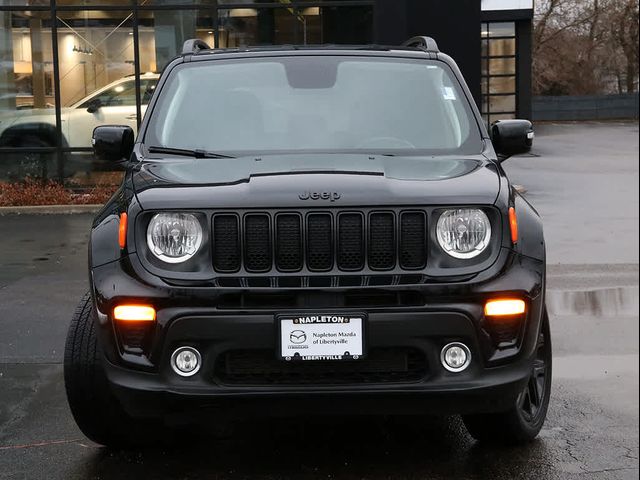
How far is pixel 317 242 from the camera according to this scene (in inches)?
153

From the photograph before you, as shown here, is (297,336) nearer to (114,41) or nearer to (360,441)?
(360,441)

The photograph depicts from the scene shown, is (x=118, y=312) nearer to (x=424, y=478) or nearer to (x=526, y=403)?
(x=424, y=478)

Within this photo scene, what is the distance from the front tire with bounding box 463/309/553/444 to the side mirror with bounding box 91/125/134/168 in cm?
217

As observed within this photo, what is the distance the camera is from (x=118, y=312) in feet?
12.8

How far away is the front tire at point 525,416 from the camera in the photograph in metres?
4.49

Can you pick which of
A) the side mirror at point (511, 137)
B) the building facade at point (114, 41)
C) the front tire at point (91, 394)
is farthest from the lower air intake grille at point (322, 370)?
the building facade at point (114, 41)

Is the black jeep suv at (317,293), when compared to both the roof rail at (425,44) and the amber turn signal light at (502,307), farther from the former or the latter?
the roof rail at (425,44)

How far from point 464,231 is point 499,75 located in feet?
95.5

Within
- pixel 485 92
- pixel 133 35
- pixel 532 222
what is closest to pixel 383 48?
pixel 532 222

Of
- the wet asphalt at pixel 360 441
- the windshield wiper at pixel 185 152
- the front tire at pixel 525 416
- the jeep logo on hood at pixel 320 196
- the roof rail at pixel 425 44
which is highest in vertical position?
the roof rail at pixel 425 44

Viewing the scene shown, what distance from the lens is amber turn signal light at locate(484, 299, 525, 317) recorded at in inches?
151

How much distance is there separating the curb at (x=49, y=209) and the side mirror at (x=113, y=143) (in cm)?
1091

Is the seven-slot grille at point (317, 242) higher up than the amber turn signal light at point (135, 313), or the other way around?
the seven-slot grille at point (317, 242)

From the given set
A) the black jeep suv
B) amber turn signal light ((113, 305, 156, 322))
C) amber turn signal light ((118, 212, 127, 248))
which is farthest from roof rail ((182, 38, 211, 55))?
amber turn signal light ((113, 305, 156, 322))
